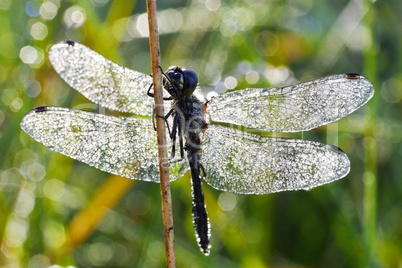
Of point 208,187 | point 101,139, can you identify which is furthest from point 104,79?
point 208,187

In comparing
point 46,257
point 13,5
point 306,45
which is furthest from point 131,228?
point 306,45

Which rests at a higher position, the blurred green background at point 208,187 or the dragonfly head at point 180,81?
the dragonfly head at point 180,81

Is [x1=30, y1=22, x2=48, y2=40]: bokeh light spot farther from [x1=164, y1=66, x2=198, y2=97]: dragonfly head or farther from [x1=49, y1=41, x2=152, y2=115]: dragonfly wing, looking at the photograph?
[x1=164, y1=66, x2=198, y2=97]: dragonfly head

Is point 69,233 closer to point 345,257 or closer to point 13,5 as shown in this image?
point 13,5

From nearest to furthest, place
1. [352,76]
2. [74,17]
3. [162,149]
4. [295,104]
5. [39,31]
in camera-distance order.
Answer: [162,149] → [352,76] → [295,104] → [39,31] → [74,17]

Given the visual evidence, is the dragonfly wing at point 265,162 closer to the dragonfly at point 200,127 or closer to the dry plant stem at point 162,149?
the dragonfly at point 200,127

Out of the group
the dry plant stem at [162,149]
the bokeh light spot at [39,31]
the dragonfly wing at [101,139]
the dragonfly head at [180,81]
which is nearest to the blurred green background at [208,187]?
the bokeh light spot at [39,31]

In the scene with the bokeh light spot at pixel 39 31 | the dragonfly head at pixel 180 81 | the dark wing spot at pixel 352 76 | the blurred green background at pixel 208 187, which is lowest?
the blurred green background at pixel 208 187

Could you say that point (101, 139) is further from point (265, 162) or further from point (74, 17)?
point (74, 17)
